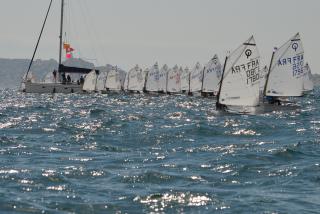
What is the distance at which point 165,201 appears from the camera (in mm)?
15219

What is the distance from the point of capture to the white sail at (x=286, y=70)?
48.3 m

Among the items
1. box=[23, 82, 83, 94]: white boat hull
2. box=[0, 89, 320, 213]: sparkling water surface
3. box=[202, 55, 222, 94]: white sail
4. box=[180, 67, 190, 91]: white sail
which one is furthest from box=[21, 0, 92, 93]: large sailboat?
box=[0, 89, 320, 213]: sparkling water surface

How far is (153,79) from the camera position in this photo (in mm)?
94062

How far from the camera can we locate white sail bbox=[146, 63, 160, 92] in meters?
93.9

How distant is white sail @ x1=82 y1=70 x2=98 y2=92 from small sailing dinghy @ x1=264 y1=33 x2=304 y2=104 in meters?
51.9

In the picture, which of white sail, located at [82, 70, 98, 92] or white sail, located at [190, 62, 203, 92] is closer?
white sail, located at [190, 62, 203, 92]

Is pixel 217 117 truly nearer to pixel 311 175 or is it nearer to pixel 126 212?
pixel 311 175

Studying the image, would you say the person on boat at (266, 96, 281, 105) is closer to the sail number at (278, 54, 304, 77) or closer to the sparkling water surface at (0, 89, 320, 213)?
the sail number at (278, 54, 304, 77)

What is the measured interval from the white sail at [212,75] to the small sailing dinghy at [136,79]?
20291mm

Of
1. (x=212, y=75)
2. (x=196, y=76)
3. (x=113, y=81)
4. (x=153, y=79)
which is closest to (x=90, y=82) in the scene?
(x=113, y=81)

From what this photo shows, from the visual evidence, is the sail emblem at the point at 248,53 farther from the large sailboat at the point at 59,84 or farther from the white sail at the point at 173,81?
the large sailboat at the point at 59,84

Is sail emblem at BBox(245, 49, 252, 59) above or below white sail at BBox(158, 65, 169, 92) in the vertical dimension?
above

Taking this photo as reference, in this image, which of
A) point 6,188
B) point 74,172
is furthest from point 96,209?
point 74,172

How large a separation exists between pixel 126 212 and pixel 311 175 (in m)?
6.77
